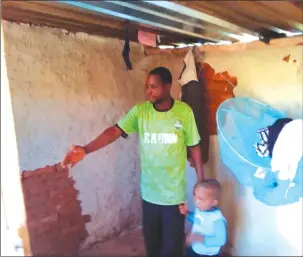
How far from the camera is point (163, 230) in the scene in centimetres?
194

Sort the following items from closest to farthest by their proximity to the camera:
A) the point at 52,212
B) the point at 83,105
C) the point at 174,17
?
the point at 174,17, the point at 52,212, the point at 83,105

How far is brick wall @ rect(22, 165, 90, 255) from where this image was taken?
2008 mm

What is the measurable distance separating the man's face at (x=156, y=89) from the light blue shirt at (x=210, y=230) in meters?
0.62

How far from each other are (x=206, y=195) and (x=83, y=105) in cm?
94

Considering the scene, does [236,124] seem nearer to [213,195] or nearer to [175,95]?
[213,195]

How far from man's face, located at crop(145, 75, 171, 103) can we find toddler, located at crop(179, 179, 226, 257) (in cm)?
49

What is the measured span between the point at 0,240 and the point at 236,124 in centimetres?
166

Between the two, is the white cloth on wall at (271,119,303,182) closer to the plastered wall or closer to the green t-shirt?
the green t-shirt

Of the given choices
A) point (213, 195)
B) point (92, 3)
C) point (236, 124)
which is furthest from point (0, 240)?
point (236, 124)

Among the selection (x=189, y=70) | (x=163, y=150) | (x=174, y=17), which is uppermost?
(x=174, y=17)

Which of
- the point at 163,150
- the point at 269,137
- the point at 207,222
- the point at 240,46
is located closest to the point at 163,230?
the point at 207,222

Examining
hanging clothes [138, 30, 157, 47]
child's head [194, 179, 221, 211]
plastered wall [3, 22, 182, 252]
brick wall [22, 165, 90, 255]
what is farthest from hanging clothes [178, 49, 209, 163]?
brick wall [22, 165, 90, 255]

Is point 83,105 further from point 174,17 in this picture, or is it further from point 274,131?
point 274,131

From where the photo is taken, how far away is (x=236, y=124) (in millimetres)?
2043
